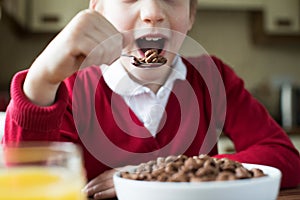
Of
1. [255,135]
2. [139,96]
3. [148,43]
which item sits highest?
[148,43]

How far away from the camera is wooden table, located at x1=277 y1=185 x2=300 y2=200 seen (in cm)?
71

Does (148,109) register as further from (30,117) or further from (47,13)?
(47,13)

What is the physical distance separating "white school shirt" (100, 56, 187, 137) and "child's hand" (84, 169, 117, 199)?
30 centimetres

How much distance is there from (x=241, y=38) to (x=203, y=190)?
2.79 m

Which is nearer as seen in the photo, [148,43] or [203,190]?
[203,190]

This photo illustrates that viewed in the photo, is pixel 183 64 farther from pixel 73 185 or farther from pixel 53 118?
pixel 73 185

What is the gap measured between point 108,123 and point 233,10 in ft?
7.32

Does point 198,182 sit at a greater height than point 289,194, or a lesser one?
greater

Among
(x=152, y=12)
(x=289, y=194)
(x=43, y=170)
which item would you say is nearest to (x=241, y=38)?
(x=152, y=12)

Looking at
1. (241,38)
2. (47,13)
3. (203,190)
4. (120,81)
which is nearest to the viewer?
(203,190)

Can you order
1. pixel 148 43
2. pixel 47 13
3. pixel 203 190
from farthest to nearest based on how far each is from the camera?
1. pixel 47 13
2. pixel 148 43
3. pixel 203 190

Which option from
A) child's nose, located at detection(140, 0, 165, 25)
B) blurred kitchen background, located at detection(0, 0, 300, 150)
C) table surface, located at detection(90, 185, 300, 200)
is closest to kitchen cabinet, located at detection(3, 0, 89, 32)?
blurred kitchen background, located at detection(0, 0, 300, 150)

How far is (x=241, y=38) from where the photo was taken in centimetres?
320

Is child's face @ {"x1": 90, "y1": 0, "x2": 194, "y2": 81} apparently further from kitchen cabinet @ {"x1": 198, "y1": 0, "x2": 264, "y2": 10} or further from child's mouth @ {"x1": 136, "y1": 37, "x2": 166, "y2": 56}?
kitchen cabinet @ {"x1": 198, "y1": 0, "x2": 264, "y2": 10}
